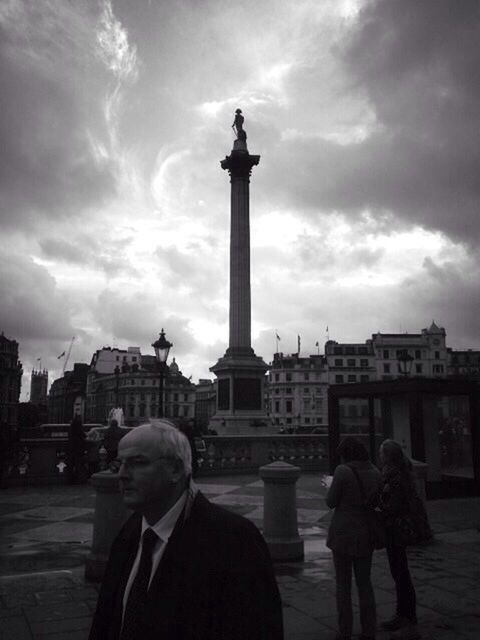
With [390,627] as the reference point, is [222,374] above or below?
above

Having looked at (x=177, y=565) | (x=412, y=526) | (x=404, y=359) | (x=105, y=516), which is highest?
(x=404, y=359)

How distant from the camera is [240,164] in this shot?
3753 cm

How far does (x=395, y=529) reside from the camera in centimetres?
572

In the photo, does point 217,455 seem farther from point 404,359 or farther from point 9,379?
point 9,379

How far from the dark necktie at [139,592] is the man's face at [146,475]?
14cm

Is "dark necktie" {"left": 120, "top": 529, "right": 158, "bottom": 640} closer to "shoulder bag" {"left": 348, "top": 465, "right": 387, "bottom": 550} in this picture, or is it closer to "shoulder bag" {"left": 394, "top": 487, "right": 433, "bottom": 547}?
"shoulder bag" {"left": 348, "top": 465, "right": 387, "bottom": 550}

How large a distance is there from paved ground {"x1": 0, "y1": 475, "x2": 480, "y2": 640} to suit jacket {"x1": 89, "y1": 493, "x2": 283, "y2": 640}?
3.74m

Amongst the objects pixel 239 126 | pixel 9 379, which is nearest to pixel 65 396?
pixel 9 379

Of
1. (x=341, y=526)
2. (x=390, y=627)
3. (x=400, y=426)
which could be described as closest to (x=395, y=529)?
(x=341, y=526)

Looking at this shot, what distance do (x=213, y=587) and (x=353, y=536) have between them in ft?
11.7

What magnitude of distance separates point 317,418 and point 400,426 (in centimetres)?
9378

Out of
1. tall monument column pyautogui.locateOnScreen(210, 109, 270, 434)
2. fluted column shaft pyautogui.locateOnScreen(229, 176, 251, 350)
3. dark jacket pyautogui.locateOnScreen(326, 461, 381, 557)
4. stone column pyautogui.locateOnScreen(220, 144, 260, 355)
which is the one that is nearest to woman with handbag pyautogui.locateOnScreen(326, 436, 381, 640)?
dark jacket pyautogui.locateOnScreen(326, 461, 381, 557)

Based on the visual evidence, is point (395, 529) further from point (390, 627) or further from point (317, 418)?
point (317, 418)

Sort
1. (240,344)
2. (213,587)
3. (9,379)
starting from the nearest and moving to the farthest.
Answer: (213,587) → (240,344) → (9,379)
